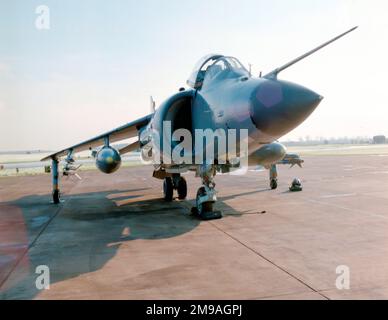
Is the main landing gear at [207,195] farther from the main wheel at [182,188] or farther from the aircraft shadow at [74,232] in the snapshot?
the main wheel at [182,188]

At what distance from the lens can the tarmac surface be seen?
14.9 feet

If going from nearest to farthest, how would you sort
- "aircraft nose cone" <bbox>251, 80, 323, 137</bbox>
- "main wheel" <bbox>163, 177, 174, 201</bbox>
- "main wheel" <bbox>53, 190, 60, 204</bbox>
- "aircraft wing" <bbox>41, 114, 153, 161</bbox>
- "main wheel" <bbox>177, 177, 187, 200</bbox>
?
"aircraft nose cone" <bbox>251, 80, 323, 137</bbox> < "aircraft wing" <bbox>41, 114, 153, 161</bbox> < "main wheel" <bbox>163, 177, 174, 201</bbox> < "main wheel" <bbox>177, 177, 187, 200</bbox> < "main wheel" <bbox>53, 190, 60, 204</bbox>

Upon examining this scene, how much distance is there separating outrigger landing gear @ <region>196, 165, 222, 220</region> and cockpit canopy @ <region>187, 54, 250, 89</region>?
2313 mm

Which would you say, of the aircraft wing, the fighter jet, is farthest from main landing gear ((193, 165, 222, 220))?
the aircraft wing

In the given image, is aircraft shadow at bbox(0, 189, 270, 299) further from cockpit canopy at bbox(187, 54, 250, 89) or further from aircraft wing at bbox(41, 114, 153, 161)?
cockpit canopy at bbox(187, 54, 250, 89)

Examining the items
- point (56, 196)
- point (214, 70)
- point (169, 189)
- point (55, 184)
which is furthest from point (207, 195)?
point (55, 184)

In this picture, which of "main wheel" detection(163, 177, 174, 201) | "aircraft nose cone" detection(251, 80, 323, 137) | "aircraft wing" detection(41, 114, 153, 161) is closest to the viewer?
"aircraft nose cone" detection(251, 80, 323, 137)

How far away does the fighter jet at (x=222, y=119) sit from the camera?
6.54m

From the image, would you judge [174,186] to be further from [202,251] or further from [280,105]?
[280,105]

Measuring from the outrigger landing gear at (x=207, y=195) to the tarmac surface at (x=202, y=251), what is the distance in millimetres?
313

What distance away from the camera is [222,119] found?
802 cm

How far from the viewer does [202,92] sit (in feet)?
30.9
